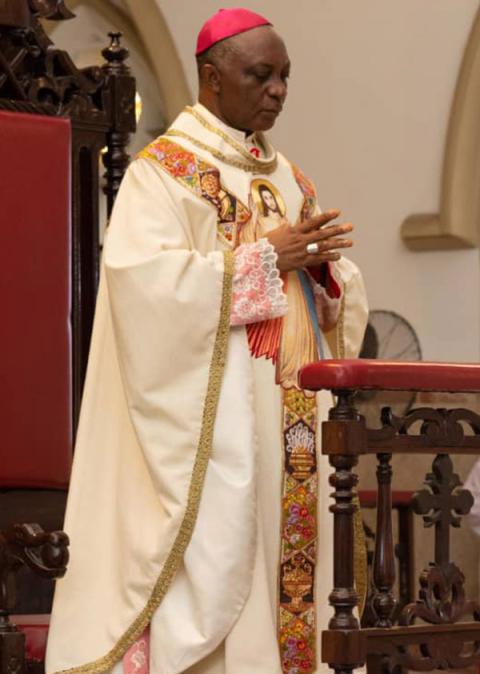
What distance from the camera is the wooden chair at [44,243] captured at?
4.40 meters

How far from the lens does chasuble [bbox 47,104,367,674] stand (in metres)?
3.81

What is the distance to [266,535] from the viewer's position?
12.8 feet

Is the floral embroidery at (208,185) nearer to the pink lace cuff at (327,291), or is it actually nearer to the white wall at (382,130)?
the pink lace cuff at (327,291)

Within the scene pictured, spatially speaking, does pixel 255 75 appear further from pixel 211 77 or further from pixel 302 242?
pixel 302 242

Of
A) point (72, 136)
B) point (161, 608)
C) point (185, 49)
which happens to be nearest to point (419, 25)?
point (185, 49)

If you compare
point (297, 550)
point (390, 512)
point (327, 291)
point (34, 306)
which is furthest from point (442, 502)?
point (34, 306)

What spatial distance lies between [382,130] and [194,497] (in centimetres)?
520

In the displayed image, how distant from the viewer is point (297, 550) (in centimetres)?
393

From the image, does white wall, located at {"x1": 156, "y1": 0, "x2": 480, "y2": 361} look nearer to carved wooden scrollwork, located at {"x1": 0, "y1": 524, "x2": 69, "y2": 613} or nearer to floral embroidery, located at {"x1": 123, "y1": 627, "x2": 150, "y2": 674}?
floral embroidery, located at {"x1": 123, "y1": 627, "x2": 150, "y2": 674}

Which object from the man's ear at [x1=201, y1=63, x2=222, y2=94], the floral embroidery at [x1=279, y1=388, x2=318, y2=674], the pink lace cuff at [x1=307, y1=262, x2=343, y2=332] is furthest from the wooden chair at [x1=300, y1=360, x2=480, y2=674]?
the man's ear at [x1=201, y1=63, x2=222, y2=94]

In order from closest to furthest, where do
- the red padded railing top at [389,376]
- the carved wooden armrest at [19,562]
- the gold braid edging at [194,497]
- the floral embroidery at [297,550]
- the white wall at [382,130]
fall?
the red padded railing top at [389,376] → the carved wooden armrest at [19,562] → the gold braid edging at [194,497] → the floral embroidery at [297,550] → the white wall at [382,130]

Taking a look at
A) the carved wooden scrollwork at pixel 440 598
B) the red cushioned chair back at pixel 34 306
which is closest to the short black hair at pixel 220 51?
the red cushioned chair back at pixel 34 306

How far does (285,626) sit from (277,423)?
488 millimetres

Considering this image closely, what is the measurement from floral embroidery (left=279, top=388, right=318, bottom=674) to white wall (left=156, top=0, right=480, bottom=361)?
4.64 metres
